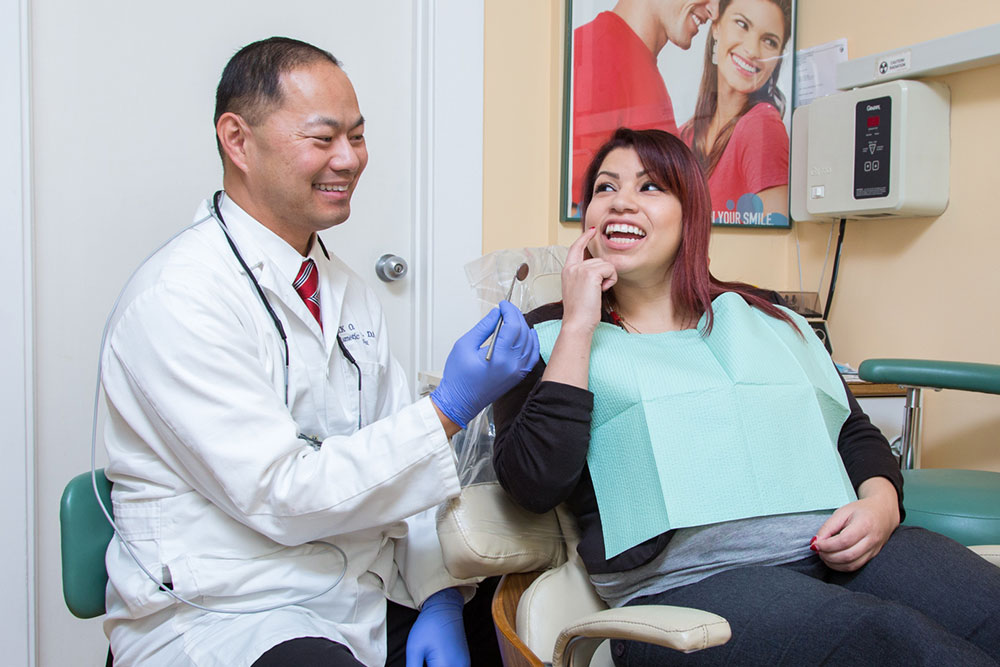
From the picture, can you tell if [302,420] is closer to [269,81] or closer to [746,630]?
[269,81]

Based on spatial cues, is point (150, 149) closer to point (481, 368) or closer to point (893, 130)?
point (481, 368)

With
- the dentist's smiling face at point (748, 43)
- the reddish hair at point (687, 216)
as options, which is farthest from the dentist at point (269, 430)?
the dentist's smiling face at point (748, 43)

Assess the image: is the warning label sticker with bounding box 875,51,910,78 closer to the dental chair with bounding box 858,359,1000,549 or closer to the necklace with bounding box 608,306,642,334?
the dental chair with bounding box 858,359,1000,549

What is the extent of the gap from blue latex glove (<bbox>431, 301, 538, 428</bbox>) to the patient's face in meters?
0.29

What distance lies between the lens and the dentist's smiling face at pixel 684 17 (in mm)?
2195

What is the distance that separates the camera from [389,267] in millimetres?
1945

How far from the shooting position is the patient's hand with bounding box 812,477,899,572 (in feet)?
3.55

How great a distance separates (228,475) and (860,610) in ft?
2.60

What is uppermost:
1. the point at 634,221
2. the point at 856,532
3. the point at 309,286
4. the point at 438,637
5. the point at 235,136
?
the point at 235,136

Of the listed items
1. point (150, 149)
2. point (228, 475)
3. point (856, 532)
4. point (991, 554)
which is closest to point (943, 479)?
point (991, 554)

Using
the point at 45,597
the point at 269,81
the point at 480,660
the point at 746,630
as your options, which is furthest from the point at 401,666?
the point at 269,81

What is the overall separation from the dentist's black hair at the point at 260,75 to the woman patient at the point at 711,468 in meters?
0.54

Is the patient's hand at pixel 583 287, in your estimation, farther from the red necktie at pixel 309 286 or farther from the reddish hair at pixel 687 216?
the red necktie at pixel 309 286

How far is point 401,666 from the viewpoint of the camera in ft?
4.10
